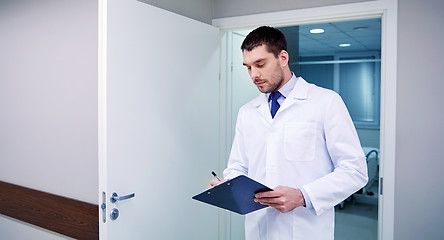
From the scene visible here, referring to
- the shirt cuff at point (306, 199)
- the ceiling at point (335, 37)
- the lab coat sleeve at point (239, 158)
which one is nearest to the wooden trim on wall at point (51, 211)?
the lab coat sleeve at point (239, 158)

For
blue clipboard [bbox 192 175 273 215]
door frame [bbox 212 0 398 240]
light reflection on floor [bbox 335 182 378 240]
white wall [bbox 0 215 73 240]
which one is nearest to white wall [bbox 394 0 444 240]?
door frame [bbox 212 0 398 240]

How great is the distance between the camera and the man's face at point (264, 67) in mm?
1065

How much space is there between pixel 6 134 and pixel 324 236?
1728 millimetres

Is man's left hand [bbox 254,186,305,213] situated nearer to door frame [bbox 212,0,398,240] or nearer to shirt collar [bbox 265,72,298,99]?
shirt collar [bbox 265,72,298,99]

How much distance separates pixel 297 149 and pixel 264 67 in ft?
0.88

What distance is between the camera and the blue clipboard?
2.81 feet

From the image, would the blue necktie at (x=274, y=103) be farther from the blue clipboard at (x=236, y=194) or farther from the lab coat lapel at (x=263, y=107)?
the blue clipboard at (x=236, y=194)

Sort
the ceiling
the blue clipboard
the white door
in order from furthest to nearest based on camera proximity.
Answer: the ceiling, the white door, the blue clipboard

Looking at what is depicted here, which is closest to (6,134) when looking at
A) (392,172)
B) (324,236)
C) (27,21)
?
(27,21)

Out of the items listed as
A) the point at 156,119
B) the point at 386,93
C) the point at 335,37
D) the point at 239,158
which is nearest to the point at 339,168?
the point at 239,158

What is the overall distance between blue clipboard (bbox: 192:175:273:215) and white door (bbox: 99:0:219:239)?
416mm

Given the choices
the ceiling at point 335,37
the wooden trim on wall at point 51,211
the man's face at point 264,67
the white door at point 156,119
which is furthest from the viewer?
the ceiling at point 335,37

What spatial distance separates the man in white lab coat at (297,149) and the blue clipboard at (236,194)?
0.26 ft

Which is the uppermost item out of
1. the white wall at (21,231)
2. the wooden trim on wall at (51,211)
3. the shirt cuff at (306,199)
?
the shirt cuff at (306,199)
